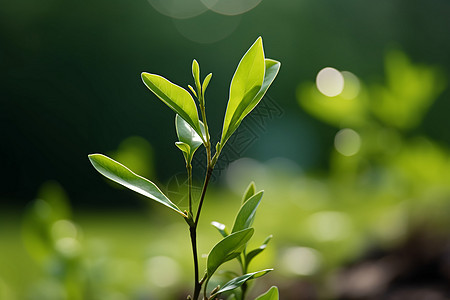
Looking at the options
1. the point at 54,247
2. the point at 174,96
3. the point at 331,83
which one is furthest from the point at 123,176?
the point at 331,83

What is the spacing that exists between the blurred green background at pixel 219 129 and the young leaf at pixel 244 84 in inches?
17.7

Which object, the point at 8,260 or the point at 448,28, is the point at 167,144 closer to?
the point at 8,260

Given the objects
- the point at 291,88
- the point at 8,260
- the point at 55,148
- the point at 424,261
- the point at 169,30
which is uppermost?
the point at 169,30

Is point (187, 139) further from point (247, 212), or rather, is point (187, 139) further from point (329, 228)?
point (329, 228)

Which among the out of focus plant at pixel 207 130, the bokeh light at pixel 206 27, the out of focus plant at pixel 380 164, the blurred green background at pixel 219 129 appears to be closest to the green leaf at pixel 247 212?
the out of focus plant at pixel 207 130

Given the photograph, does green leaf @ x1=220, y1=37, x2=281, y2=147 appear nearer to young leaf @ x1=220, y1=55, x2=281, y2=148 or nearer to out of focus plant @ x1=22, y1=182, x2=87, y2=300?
young leaf @ x1=220, y1=55, x2=281, y2=148

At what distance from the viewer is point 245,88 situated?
0.27 metres

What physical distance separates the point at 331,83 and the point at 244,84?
61 cm

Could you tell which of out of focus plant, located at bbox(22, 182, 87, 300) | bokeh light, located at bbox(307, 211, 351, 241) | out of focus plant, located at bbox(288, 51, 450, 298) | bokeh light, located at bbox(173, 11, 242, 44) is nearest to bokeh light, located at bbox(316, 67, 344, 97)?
out of focus plant, located at bbox(288, 51, 450, 298)

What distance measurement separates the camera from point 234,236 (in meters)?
0.26

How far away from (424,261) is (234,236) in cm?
79

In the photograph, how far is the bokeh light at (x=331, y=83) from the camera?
2.71ft

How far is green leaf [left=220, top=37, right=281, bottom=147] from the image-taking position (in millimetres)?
265

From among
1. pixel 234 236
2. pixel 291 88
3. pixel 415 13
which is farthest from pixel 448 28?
pixel 234 236
